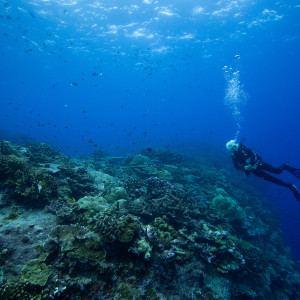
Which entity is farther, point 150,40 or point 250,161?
point 150,40

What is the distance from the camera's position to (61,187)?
26.4 feet

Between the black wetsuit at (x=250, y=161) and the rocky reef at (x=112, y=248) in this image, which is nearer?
the rocky reef at (x=112, y=248)

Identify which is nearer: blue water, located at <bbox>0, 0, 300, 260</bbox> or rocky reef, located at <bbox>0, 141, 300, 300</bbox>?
rocky reef, located at <bbox>0, 141, 300, 300</bbox>

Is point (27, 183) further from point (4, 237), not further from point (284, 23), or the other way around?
point (284, 23)

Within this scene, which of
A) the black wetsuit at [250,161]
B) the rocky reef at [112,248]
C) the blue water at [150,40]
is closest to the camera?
the rocky reef at [112,248]

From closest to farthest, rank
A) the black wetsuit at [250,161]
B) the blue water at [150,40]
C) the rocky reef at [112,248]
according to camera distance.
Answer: the rocky reef at [112,248]
the black wetsuit at [250,161]
the blue water at [150,40]

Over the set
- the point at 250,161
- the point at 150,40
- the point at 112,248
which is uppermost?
the point at 150,40

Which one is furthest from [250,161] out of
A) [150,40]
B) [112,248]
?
[150,40]

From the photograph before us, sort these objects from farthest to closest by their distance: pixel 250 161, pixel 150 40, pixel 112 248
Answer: pixel 150 40 → pixel 250 161 → pixel 112 248

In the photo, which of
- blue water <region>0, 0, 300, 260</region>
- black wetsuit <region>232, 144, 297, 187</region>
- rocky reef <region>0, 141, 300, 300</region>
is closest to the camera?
rocky reef <region>0, 141, 300, 300</region>

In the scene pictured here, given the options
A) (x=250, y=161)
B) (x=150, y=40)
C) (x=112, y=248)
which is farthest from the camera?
(x=150, y=40)

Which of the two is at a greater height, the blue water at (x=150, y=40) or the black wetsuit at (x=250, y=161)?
the blue water at (x=150, y=40)

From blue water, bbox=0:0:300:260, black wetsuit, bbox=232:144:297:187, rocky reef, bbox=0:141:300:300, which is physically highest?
blue water, bbox=0:0:300:260

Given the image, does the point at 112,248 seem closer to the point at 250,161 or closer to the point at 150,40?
the point at 250,161
